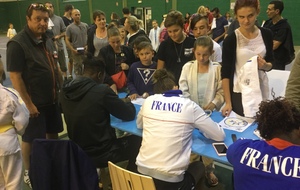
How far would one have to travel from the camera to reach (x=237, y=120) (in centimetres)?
222

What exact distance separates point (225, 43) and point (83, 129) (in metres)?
1.28

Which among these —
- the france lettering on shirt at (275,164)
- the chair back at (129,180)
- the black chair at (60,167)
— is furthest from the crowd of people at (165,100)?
the black chair at (60,167)

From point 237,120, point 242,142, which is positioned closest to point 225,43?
point 237,120

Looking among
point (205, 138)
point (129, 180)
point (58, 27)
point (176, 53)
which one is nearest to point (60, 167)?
point (129, 180)

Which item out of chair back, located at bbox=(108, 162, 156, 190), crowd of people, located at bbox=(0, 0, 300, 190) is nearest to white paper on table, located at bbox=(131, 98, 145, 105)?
crowd of people, located at bbox=(0, 0, 300, 190)

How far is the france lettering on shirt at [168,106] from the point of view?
5.56 ft

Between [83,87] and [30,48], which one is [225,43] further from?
[30,48]

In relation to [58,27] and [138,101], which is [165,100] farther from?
[58,27]

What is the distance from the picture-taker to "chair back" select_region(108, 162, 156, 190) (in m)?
1.48

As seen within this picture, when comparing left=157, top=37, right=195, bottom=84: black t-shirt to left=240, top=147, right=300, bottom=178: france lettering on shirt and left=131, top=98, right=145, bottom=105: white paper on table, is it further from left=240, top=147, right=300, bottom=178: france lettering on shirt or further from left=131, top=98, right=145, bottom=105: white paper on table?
left=240, top=147, right=300, bottom=178: france lettering on shirt

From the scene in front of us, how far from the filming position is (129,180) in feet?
5.08

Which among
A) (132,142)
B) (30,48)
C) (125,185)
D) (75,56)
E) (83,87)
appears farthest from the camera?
(75,56)

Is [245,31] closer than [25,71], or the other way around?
[245,31]

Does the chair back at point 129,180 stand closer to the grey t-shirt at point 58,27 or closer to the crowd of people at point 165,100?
the crowd of people at point 165,100
